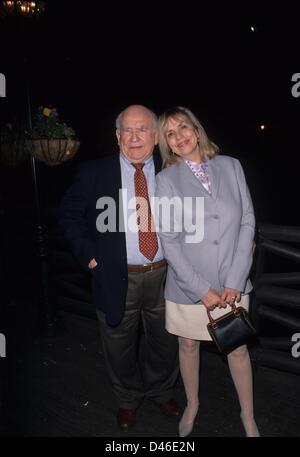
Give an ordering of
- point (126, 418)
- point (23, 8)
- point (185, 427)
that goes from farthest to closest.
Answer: point (23, 8) → point (126, 418) → point (185, 427)

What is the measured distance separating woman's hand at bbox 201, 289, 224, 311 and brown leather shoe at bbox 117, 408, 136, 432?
1052 millimetres

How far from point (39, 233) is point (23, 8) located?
→ 215 centimetres

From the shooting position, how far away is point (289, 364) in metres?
3.09

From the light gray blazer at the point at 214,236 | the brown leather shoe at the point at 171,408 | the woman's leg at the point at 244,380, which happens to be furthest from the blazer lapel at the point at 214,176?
the brown leather shoe at the point at 171,408

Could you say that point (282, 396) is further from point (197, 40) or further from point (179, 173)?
point (197, 40)

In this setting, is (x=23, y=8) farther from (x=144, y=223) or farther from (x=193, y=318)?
(x=193, y=318)

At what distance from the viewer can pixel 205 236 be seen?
89.5 inches

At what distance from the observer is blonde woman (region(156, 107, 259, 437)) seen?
2.26 m

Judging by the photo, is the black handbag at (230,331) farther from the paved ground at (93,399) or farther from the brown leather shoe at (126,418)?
the brown leather shoe at (126,418)

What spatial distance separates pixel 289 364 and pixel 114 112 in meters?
20.0

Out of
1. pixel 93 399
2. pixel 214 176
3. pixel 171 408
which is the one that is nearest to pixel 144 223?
pixel 214 176

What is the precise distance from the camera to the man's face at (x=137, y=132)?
2383 mm

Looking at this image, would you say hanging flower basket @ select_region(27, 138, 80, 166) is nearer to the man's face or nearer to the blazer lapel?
the man's face

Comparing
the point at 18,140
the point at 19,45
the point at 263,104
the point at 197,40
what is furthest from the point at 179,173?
the point at 263,104
